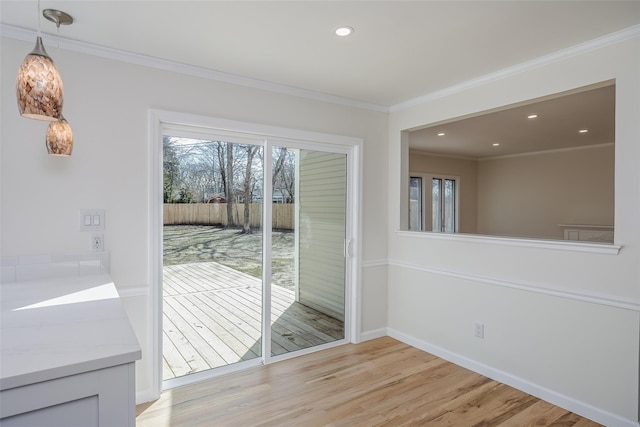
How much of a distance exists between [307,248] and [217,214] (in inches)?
37.8

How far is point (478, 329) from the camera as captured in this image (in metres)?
3.13

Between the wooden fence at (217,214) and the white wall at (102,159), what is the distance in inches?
9.0

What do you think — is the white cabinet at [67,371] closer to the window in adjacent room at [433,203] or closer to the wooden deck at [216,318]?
the wooden deck at [216,318]

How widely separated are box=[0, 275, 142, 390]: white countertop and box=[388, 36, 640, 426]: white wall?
2730 mm

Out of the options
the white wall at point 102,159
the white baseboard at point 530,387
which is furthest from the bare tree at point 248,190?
the white baseboard at point 530,387

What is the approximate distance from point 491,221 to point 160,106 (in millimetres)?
7356

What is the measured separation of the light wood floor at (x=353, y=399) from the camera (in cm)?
241

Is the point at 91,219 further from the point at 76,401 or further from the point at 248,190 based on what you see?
the point at 76,401

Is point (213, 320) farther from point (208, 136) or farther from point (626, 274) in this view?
point (626, 274)

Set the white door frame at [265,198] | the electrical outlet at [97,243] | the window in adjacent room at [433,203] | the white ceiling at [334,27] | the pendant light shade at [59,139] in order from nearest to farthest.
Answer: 1. the white ceiling at [334,27]
2. the pendant light shade at [59,139]
3. the electrical outlet at [97,243]
4. the white door frame at [265,198]
5. the window in adjacent room at [433,203]

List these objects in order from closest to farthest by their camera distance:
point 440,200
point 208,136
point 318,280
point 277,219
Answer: point 208,136, point 277,219, point 318,280, point 440,200

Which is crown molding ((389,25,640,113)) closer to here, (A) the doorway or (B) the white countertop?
(A) the doorway

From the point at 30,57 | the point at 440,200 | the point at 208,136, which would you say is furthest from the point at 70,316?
the point at 440,200

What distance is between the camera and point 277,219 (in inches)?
131
